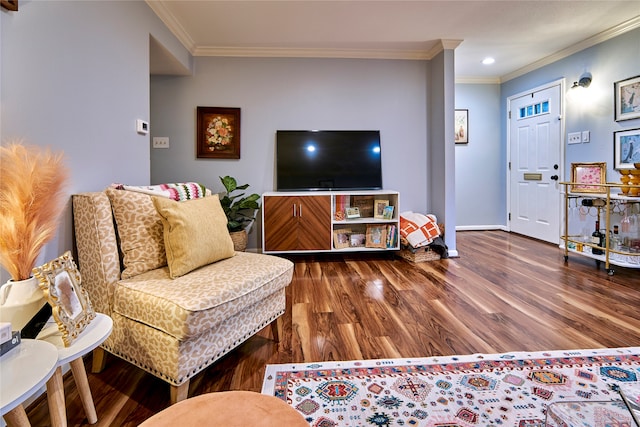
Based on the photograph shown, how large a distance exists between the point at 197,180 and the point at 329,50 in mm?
2150

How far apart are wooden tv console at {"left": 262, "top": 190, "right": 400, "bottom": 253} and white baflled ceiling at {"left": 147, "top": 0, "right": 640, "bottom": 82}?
1.65 meters

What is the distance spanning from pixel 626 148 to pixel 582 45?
A: 52.7 inches

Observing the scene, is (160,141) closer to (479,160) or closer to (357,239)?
(357,239)

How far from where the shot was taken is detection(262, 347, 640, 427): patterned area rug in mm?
1297

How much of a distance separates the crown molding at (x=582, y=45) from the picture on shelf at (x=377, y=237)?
10.0 ft

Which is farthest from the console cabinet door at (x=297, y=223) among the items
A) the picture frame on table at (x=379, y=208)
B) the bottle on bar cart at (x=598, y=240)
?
the bottle on bar cart at (x=598, y=240)

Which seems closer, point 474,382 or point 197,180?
point 474,382

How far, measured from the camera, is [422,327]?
2066 mm

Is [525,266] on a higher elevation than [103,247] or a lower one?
lower

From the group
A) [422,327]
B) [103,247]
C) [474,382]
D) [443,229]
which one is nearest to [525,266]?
[443,229]

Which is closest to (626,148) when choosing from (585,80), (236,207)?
(585,80)

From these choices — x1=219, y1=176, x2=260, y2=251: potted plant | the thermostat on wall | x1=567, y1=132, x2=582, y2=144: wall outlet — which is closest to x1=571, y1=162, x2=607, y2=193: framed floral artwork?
x1=567, y1=132, x2=582, y2=144: wall outlet

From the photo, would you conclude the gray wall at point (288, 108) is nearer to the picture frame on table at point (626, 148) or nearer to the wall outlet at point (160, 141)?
the wall outlet at point (160, 141)

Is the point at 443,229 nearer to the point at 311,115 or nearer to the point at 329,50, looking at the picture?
the point at 311,115
